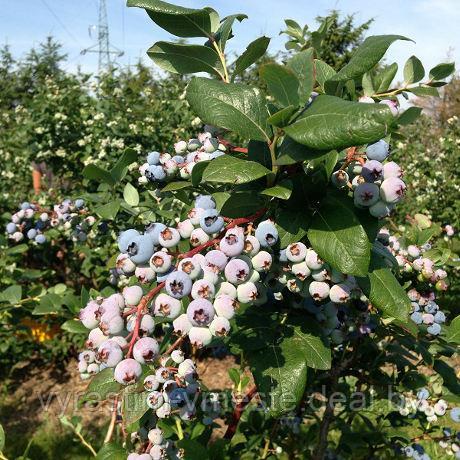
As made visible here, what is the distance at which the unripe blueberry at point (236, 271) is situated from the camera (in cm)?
77

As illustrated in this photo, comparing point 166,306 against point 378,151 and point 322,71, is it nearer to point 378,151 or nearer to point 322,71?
point 378,151

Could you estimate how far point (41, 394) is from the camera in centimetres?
449

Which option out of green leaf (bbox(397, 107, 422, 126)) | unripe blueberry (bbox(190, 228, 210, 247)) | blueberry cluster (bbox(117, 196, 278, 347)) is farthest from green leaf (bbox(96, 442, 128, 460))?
green leaf (bbox(397, 107, 422, 126))

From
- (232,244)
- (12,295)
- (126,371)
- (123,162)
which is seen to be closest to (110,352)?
(126,371)

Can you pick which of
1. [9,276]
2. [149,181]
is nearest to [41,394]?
[9,276]

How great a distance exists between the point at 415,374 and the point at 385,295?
3.79 feet

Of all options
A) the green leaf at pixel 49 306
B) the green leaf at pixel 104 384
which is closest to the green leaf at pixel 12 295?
the green leaf at pixel 49 306

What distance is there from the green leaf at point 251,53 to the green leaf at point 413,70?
1.13 ft

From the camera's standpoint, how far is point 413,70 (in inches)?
42.7

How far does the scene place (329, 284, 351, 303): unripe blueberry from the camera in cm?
88

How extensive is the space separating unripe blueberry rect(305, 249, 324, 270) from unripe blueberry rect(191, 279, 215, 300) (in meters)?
0.18

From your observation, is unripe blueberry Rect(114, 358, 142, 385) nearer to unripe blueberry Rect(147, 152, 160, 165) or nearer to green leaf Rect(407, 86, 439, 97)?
unripe blueberry Rect(147, 152, 160, 165)

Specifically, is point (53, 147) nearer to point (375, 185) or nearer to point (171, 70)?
point (171, 70)

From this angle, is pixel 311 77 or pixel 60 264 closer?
pixel 311 77
